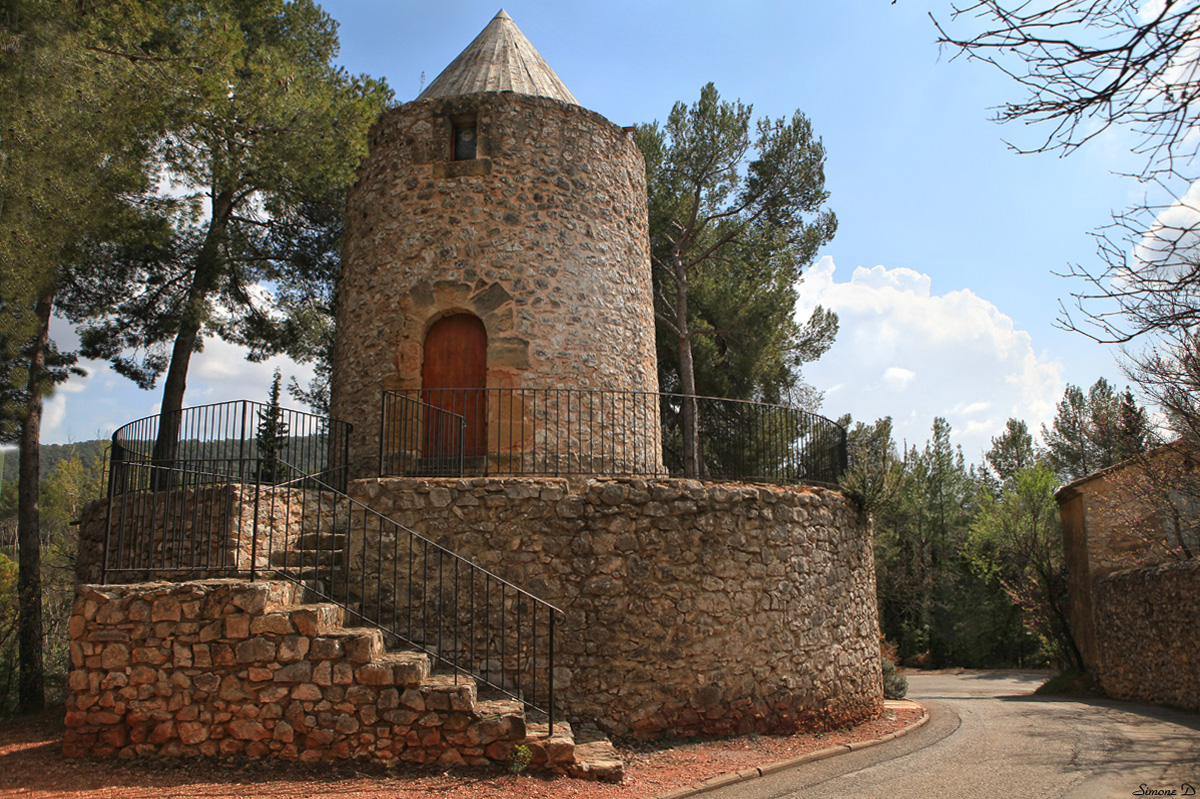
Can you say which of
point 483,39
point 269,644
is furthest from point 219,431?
point 483,39

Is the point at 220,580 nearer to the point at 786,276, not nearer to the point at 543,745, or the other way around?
the point at 543,745

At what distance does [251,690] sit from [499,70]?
9.53 metres

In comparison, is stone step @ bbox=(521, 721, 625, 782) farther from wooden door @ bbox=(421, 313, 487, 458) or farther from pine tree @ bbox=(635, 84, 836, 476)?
pine tree @ bbox=(635, 84, 836, 476)

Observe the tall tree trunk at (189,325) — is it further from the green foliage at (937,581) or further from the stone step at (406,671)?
the green foliage at (937,581)

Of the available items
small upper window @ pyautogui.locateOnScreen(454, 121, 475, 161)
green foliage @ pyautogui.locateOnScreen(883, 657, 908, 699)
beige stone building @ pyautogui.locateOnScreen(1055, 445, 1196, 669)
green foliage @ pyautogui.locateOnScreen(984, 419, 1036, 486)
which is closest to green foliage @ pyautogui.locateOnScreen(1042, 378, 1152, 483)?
green foliage @ pyautogui.locateOnScreen(984, 419, 1036, 486)

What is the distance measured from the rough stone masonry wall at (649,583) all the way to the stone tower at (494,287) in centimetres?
178

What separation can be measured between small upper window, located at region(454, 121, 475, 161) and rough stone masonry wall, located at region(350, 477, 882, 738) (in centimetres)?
517

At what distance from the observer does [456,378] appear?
1049cm

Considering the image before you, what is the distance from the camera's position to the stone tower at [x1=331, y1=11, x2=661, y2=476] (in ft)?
33.3

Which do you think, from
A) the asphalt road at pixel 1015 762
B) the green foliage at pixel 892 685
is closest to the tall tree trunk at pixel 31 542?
the asphalt road at pixel 1015 762

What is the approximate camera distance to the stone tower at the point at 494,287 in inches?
400

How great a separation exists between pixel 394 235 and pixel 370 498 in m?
4.37

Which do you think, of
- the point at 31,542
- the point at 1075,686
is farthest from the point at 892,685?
the point at 31,542

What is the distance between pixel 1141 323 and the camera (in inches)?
171
